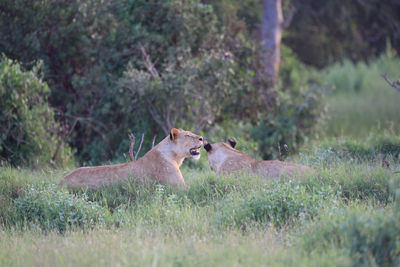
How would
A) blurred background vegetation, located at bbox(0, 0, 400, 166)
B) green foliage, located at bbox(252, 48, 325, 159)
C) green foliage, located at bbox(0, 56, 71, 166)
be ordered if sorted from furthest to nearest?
green foliage, located at bbox(252, 48, 325, 159) < blurred background vegetation, located at bbox(0, 0, 400, 166) < green foliage, located at bbox(0, 56, 71, 166)

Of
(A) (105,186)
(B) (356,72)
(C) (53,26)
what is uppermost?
(C) (53,26)

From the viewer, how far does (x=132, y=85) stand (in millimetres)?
10750

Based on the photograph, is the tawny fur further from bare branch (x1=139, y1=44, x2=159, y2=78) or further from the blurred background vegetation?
bare branch (x1=139, y1=44, x2=159, y2=78)

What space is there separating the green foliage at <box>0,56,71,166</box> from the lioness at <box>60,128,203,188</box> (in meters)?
3.05

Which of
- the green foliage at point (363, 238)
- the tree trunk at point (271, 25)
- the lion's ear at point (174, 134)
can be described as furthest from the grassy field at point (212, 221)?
the tree trunk at point (271, 25)

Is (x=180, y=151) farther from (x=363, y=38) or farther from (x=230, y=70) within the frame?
(x=363, y=38)

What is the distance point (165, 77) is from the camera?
1086 cm

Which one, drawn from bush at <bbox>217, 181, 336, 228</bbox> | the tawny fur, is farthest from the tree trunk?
bush at <bbox>217, 181, 336, 228</bbox>

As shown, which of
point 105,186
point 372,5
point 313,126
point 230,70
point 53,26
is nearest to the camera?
point 105,186

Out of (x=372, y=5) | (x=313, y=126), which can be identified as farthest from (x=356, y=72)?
(x=313, y=126)

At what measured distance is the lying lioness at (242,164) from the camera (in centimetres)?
738

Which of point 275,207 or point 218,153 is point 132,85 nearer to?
point 218,153

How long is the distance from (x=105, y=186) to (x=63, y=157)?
3.96 meters

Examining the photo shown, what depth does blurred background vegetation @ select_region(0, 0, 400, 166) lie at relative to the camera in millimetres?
10484
